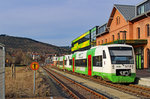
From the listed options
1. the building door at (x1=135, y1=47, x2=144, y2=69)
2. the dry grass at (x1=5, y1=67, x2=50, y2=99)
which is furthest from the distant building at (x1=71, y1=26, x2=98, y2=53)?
the dry grass at (x1=5, y1=67, x2=50, y2=99)

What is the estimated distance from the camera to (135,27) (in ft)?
109

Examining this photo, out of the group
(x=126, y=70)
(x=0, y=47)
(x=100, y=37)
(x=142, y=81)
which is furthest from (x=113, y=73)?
(x=100, y=37)

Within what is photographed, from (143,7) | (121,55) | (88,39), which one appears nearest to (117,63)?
(121,55)

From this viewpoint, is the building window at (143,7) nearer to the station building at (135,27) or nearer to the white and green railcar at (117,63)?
the station building at (135,27)

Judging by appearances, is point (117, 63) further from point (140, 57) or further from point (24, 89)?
point (140, 57)

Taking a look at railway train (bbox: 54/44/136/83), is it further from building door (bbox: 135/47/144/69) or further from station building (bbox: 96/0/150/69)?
building door (bbox: 135/47/144/69)

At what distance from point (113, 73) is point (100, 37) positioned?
35804mm

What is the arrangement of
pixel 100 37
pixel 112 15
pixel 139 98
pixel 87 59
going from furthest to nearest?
pixel 100 37
pixel 112 15
pixel 87 59
pixel 139 98

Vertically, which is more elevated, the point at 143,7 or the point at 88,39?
the point at 143,7

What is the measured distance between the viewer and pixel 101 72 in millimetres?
17391

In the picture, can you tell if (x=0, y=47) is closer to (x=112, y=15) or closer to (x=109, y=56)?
(x=109, y=56)

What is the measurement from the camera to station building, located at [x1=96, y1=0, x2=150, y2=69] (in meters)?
29.7

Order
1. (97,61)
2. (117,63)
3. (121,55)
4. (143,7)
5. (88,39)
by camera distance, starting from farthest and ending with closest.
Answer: (88,39) → (143,7) → (97,61) → (121,55) → (117,63)

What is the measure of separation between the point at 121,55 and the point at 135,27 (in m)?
18.5
